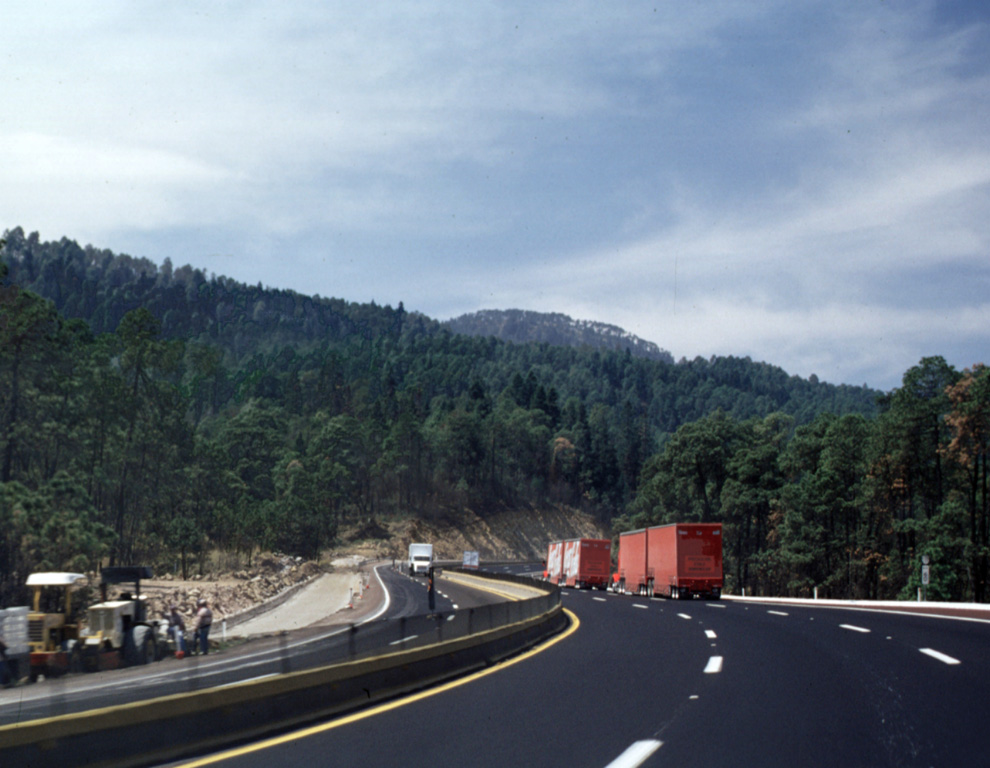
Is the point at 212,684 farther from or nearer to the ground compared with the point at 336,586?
farther from the ground

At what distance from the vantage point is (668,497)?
12488 cm

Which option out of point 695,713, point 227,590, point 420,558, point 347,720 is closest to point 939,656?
point 695,713

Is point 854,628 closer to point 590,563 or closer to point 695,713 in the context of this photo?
point 695,713

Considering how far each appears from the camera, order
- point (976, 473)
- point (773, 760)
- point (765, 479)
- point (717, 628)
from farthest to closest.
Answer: point (765, 479)
point (976, 473)
point (717, 628)
point (773, 760)

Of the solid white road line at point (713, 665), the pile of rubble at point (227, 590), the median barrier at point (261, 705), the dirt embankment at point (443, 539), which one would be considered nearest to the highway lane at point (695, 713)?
the solid white road line at point (713, 665)

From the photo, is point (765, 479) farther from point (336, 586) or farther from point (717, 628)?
point (717, 628)

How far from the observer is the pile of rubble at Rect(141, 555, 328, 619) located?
65.1 metres

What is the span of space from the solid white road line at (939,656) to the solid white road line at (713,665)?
340 centimetres

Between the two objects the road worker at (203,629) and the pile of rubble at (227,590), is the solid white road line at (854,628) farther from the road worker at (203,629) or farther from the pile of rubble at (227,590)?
the pile of rubble at (227,590)

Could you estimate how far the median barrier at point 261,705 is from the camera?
765 cm

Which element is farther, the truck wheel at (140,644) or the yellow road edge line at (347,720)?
the truck wheel at (140,644)

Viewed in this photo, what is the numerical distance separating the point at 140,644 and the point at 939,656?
2276cm

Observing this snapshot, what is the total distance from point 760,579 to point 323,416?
109m

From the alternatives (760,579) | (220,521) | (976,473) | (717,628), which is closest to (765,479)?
(760,579)
